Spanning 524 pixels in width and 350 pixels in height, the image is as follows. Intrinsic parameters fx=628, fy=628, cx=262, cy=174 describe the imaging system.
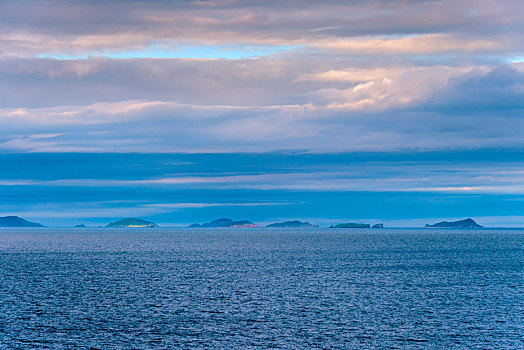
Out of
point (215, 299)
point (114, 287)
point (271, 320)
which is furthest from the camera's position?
point (114, 287)

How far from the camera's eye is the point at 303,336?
2467 inches

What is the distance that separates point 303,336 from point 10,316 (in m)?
33.9

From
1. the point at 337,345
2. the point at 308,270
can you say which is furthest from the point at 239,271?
the point at 337,345

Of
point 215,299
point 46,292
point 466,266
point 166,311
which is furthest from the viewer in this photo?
point 466,266

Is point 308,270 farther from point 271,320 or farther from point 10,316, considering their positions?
point 10,316

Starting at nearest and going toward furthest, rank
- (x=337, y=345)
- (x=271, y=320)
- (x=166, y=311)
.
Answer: (x=337, y=345), (x=271, y=320), (x=166, y=311)

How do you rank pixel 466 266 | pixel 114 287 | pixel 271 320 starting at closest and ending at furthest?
1. pixel 271 320
2. pixel 114 287
3. pixel 466 266

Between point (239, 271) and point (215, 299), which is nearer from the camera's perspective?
point (215, 299)

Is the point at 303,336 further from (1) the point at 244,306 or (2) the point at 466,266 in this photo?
(2) the point at 466,266

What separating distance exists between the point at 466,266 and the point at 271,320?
93.6 metres

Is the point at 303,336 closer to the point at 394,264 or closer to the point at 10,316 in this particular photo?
the point at 10,316

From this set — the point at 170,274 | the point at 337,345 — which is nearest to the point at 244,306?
the point at 337,345

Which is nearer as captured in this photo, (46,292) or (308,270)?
(46,292)

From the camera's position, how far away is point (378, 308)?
262 ft
